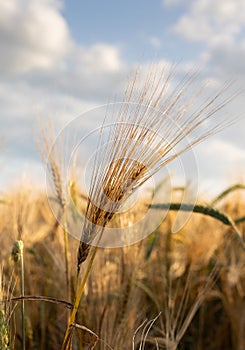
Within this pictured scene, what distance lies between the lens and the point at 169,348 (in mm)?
2020

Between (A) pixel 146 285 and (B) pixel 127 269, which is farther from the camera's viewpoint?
(A) pixel 146 285

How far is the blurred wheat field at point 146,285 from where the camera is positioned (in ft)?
7.19

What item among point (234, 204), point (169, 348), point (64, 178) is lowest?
point (169, 348)

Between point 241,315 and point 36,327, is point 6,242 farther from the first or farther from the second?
point 241,315

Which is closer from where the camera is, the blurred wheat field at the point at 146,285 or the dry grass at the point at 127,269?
the dry grass at the point at 127,269

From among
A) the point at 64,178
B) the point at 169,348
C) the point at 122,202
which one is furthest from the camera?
the point at 169,348

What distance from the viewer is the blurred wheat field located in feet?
7.19

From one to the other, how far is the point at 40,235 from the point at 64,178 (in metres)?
2.71

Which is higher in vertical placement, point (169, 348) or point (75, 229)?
point (75, 229)

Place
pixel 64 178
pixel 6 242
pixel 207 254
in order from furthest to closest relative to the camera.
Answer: pixel 207 254
pixel 6 242
pixel 64 178

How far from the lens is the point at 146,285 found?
3.30 meters

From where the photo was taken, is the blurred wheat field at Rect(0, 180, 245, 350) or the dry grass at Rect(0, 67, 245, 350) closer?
the dry grass at Rect(0, 67, 245, 350)

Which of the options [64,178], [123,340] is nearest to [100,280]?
[123,340]

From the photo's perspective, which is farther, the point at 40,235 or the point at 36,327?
the point at 40,235
